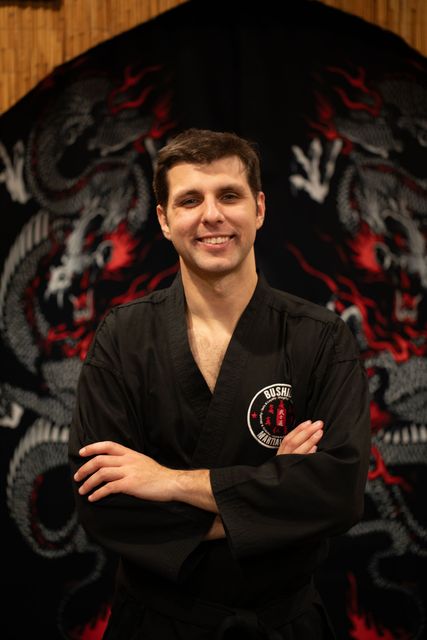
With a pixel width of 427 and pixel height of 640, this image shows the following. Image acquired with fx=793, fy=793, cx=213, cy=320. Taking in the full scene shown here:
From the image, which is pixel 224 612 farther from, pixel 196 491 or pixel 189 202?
pixel 189 202

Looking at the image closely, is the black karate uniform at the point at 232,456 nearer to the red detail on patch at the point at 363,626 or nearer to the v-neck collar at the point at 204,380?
the v-neck collar at the point at 204,380

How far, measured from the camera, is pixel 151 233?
3.36m

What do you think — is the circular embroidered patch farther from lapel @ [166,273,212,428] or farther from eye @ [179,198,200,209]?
eye @ [179,198,200,209]

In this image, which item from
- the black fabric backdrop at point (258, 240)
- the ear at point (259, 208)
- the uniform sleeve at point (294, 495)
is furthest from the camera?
the black fabric backdrop at point (258, 240)

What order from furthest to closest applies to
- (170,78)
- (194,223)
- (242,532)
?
(170,78) → (194,223) → (242,532)

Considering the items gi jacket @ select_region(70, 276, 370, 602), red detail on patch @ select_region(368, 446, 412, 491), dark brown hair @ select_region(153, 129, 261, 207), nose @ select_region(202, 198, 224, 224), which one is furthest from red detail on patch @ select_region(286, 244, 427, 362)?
nose @ select_region(202, 198, 224, 224)

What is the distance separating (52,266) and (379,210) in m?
1.40

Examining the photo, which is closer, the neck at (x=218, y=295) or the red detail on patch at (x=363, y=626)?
the neck at (x=218, y=295)

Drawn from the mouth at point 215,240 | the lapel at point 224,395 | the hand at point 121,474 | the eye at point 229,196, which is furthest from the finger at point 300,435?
the eye at point 229,196

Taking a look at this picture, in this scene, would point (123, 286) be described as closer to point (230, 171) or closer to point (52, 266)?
point (52, 266)

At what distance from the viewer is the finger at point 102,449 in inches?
78.0

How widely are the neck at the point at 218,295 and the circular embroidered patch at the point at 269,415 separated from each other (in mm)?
215

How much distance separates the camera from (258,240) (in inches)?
132

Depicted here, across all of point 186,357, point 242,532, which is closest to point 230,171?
point 186,357
